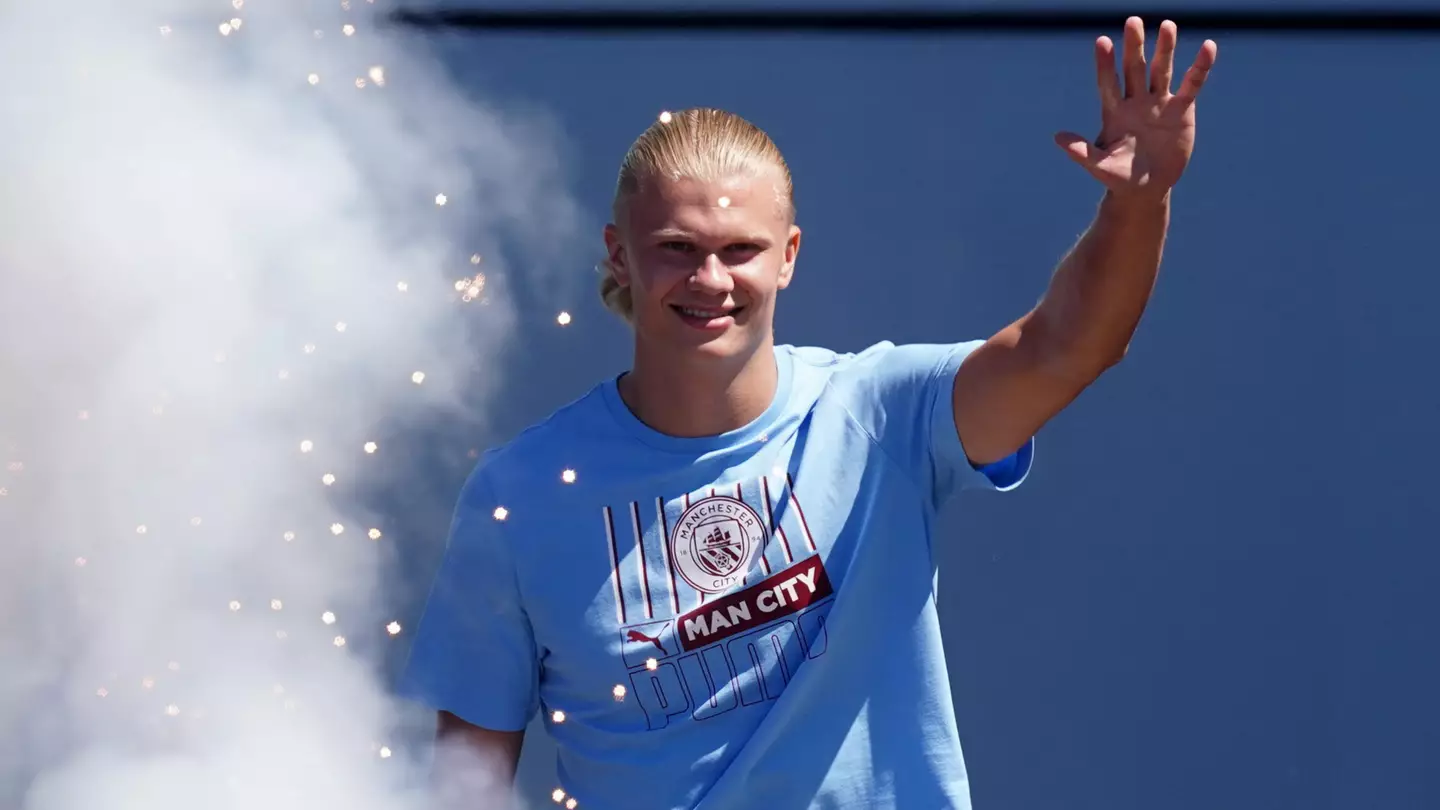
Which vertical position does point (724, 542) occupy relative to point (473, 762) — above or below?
above

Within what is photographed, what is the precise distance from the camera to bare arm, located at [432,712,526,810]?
1967 mm

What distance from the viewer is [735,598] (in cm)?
183

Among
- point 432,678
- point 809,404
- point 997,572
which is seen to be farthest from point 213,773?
point 997,572

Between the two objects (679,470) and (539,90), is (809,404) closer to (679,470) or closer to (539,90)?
(679,470)

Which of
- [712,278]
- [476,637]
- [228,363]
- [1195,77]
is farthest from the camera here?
[228,363]

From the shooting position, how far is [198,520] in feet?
8.60

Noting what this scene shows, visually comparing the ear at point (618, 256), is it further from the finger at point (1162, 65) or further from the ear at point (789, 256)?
the finger at point (1162, 65)

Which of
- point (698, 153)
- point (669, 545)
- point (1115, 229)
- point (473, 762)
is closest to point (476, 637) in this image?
point (473, 762)

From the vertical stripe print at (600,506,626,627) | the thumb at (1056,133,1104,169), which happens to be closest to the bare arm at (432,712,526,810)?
the vertical stripe print at (600,506,626,627)

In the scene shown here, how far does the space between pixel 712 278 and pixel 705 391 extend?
0.51 feet

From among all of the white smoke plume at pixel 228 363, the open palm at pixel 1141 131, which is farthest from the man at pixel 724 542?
the white smoke plume at pixel 228 363

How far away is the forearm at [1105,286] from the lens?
1598mm

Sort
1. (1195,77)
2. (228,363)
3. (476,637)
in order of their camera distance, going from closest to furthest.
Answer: (1195,77), (476,637), (228,363)

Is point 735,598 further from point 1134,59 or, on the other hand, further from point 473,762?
point 1134,59
